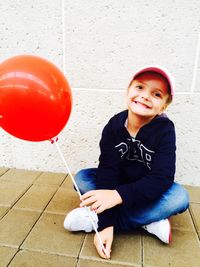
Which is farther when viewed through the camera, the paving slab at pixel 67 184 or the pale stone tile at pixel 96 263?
the paving slab at pixel 67 184

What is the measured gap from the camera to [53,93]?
3.10 feet

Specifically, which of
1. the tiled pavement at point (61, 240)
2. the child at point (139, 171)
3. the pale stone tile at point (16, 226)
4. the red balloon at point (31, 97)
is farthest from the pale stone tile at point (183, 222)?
the red balloon at point (31, 97)

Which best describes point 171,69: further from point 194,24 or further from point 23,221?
point 23,221

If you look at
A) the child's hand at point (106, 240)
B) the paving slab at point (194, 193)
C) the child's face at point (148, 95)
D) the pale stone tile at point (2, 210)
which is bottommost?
the paving slab at point (194, 193)

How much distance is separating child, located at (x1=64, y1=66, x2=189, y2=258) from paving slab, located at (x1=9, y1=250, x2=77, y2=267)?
134 millimetres

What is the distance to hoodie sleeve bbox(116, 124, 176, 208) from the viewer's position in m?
1.19

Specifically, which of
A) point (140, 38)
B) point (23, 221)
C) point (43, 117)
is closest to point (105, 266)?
point (23, 221)

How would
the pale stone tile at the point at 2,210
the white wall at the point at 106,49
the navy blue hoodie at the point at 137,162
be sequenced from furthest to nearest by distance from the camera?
the white wall at the point at 106,49 → the pale stone tile at the point at 2,210 → the navy blue hoodie at the point at 137,162

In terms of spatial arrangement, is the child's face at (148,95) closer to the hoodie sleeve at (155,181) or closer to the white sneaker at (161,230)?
the hoodie sleeve at (155,181)

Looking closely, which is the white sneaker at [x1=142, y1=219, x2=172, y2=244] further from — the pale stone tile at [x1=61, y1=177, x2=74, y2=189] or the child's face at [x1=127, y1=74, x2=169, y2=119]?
the pale stone tile at [x1=61, y1=177, x2=74, y2=189]

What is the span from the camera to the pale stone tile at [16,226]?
1.23 m

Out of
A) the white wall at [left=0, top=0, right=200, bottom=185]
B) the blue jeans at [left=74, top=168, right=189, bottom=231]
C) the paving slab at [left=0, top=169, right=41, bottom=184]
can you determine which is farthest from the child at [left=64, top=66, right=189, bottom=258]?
the paving slab at [left=0, top=169, right=41, bottom=184]

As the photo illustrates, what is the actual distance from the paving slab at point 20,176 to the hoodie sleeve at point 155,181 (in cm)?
83

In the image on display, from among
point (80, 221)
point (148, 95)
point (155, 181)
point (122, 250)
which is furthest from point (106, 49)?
point (122, 250)
